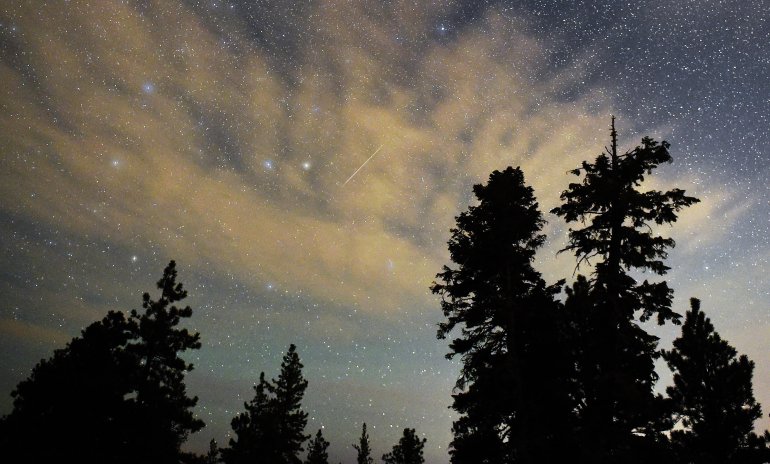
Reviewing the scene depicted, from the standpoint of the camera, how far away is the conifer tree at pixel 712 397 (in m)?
18.2

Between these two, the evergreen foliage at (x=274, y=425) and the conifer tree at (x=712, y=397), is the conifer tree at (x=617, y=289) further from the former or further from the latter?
the evergreen foliage at (x=274, y=425)

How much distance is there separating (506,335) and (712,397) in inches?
415

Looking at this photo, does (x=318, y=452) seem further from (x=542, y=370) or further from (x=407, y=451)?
(x=542, y=370)

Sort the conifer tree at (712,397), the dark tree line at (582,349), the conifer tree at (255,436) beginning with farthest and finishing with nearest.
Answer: the conifer tree at (255,436), the conifer tree at (712,397), the dark tree line at (582,349)

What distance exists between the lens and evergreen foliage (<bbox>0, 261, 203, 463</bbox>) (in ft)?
51.5

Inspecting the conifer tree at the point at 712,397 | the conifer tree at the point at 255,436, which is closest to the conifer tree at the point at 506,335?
the conifer tree at the point at 712,397

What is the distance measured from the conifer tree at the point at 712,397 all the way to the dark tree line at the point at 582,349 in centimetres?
4

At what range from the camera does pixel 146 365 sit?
71.2 feet

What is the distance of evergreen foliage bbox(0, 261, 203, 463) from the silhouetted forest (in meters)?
0.05

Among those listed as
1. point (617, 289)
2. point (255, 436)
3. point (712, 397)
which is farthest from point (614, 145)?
point (255, 436)

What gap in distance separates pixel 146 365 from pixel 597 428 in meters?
20.6

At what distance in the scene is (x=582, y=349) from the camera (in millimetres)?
15234

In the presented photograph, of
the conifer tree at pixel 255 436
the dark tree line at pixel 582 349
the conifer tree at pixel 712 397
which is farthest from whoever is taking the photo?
the conifer tree at pixel 255 436

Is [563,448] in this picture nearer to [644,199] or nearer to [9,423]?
[644,199]
